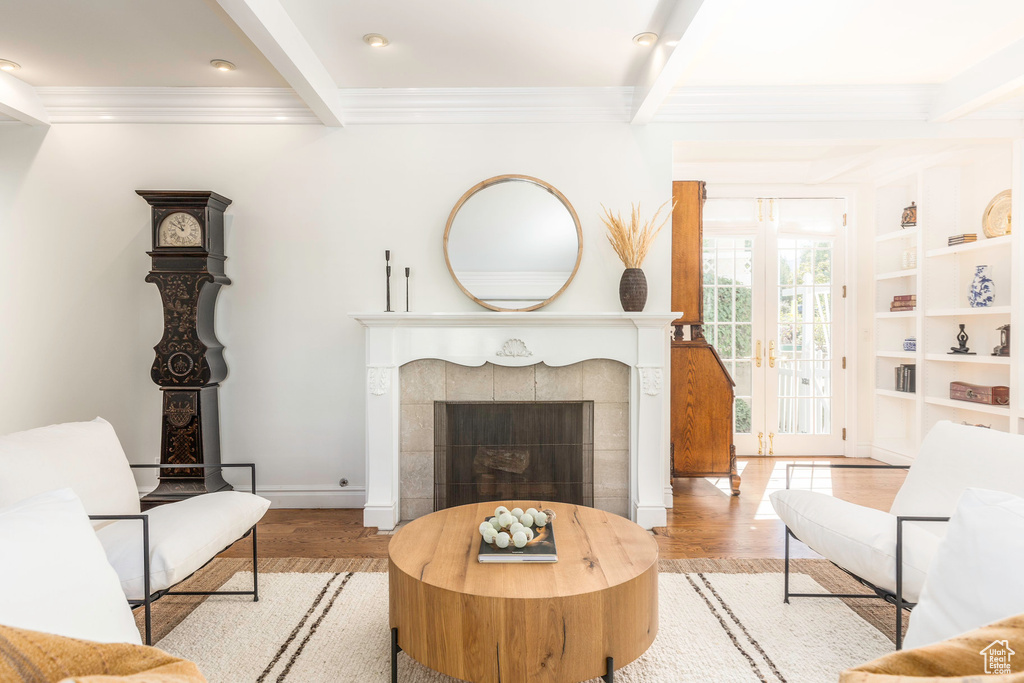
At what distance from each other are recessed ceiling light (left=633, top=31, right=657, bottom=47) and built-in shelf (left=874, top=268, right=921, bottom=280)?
2.99 m

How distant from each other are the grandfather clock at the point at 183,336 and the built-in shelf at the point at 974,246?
4933 millimetres

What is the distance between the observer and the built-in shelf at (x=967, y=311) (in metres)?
3.59

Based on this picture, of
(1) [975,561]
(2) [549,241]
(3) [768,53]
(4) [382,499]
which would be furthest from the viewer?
(2) [549,241]

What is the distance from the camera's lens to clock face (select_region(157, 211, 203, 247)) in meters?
3.21

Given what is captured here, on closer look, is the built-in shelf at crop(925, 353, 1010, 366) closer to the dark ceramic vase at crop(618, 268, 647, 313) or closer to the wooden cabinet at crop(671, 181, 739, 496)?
the wooden cabinet at crop(671, 181, 739, 496)

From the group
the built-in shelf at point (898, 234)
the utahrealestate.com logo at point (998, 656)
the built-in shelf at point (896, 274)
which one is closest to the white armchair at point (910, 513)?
the utahrealestate.com logo at point (998, 656)

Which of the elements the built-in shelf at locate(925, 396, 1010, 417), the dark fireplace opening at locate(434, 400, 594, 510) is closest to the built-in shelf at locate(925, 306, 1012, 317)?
the built-in shelf at locate(925, 396, 1010, 417)

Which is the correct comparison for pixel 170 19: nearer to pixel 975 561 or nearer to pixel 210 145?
pixel 210 145

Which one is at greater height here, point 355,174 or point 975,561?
point 355,174

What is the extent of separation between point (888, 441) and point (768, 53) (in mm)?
3451

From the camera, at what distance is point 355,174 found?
3451 mm

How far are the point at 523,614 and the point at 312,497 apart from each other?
240cm

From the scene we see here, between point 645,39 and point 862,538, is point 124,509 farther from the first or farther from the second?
point 645,39

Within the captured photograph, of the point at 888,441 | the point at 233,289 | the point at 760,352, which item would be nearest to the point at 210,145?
the point at 233,289
